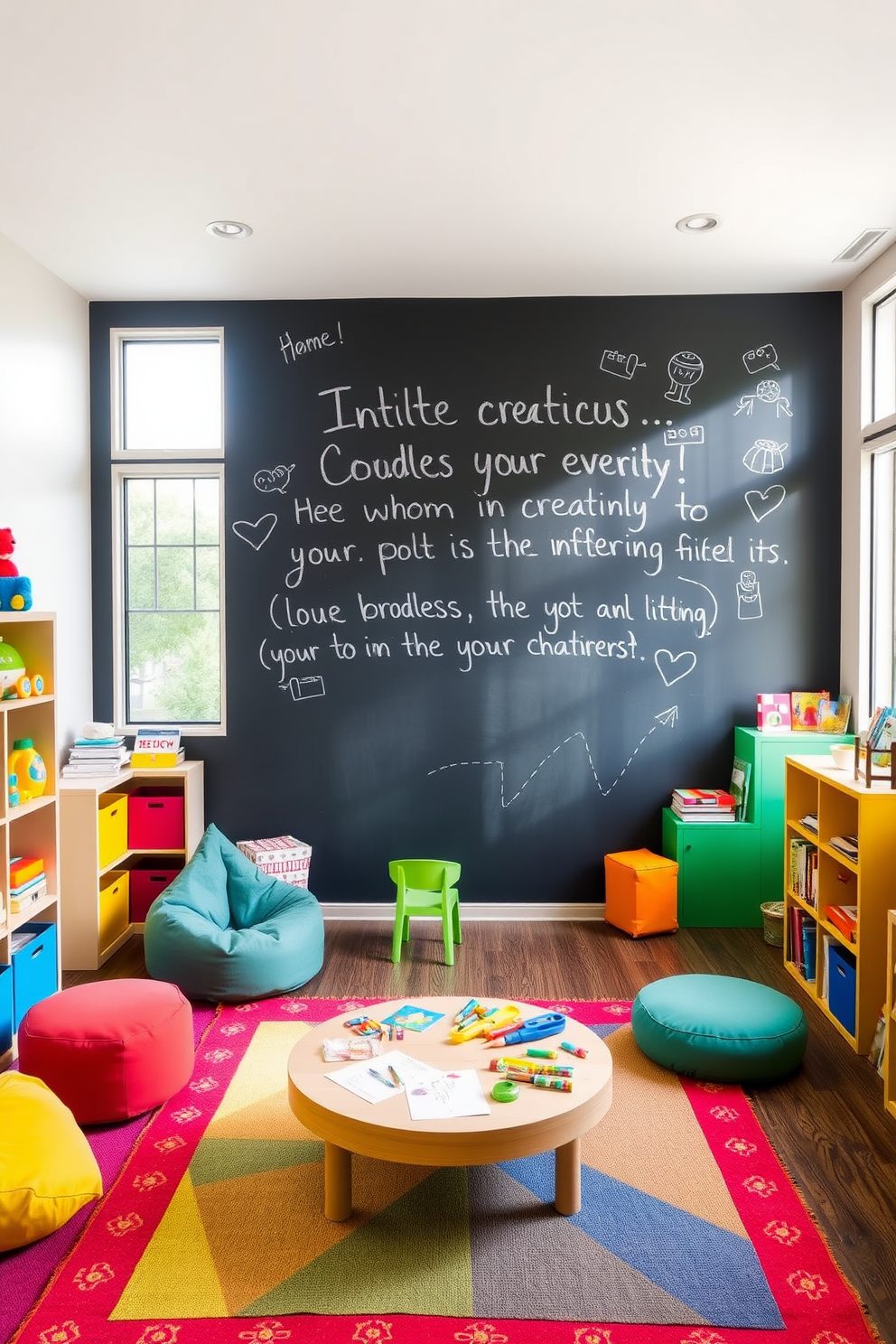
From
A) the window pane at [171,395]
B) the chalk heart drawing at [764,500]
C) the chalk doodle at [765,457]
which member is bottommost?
the chalk heart drawing at [764,500]

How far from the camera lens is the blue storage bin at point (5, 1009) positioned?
118 inches

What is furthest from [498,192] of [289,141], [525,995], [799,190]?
[525,995]

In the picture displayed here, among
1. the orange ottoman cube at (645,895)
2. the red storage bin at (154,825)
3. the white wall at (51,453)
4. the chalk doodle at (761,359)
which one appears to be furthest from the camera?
the chalk doodle at (761,359)

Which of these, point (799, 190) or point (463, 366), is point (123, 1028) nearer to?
point (463, 366)

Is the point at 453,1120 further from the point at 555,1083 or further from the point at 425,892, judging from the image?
the point at 425,892

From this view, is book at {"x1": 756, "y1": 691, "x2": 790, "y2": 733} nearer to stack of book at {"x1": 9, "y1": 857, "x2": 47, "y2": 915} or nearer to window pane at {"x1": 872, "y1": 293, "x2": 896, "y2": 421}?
window pane at {"x1": 872, "y1": 293, "x2": 896, "y2": 421}

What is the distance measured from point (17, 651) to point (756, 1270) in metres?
3.04

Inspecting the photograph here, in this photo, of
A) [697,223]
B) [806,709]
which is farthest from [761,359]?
[806,709]

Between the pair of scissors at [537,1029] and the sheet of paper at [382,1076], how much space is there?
0.27 meters

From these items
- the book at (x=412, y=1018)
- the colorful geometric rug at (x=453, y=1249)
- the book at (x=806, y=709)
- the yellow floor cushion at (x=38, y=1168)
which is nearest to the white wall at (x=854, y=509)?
the book at (x=806, y=709)

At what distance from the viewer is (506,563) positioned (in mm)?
4684

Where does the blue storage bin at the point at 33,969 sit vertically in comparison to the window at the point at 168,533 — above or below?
below

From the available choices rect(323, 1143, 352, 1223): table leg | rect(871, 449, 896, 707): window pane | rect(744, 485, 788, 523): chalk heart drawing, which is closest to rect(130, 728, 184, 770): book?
rect(323, 1143, 352, 1223): table leg

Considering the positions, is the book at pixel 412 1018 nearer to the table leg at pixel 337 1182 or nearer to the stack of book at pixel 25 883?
the table leg at pixel 337 1182
